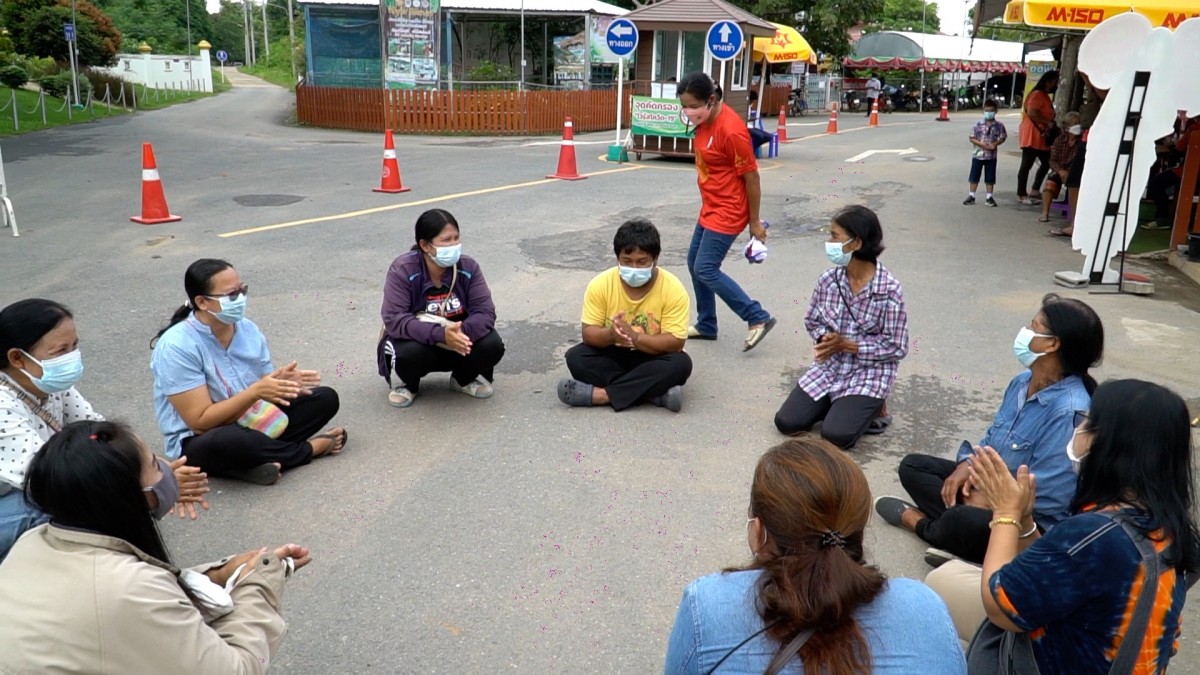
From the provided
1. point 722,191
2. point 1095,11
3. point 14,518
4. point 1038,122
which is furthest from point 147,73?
point 14,518

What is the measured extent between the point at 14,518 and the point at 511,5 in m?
26.3

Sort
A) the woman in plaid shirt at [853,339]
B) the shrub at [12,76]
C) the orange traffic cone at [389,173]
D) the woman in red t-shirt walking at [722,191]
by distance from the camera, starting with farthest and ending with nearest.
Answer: the shrub at [12,76] → the orange traffic cone at [389,173] → the woman in red t-shirt walking at [722,191] → the woman in plaid shirt at [853,339]

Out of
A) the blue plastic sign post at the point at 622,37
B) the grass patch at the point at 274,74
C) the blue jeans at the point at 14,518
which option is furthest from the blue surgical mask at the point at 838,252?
the grass patch at the point at 274,74

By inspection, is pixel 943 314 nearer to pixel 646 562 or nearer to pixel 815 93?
pixel 646 562

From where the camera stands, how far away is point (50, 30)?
34375mm

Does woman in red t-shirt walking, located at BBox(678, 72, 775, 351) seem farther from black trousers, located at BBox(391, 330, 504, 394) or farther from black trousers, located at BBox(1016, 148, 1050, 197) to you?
black trousers, located at BBox(1016, 148, 1050, 197)

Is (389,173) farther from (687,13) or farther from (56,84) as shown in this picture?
(56,84)

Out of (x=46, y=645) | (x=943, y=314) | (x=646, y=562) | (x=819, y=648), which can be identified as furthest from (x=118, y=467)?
(x=943, y=314)

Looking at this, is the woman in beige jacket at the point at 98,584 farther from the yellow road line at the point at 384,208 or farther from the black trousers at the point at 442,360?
the yellow road line at the point at 384,208

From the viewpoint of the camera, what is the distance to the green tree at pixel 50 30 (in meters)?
34.1

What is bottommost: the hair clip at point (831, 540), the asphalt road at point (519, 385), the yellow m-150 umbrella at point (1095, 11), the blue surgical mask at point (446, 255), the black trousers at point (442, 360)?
the asphalt road at point (519, 385)

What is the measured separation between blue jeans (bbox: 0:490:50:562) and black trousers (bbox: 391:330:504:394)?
7.60 feet

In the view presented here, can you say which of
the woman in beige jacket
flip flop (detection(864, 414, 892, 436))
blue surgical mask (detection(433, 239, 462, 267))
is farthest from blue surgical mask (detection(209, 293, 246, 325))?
flip flop (detection(864, 414, 892, 436))

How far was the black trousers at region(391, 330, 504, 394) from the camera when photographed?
17.4 ft
